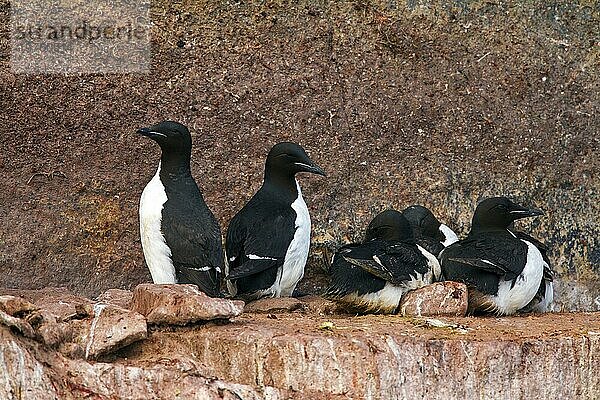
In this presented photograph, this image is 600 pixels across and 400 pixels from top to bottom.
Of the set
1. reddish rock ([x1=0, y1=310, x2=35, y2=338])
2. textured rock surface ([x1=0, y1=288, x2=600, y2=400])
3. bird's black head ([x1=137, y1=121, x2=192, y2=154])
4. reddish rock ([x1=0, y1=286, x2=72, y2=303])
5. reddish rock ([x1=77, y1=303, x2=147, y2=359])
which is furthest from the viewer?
bird's black head ([x1=137, y1=121, x2=192, y2=154])

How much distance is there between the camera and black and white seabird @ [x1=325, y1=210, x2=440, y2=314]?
23.6 ft

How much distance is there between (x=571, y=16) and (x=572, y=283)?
1886 mm

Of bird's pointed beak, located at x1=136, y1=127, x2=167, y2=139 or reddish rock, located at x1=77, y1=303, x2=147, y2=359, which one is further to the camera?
bird's pointed beak, located at x1=136, y1=127, x2=167, y2=139

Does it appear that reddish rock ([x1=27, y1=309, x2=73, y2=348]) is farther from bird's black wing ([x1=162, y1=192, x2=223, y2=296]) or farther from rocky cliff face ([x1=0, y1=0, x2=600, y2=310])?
rocky cliff face ([x1=0, y1=0, x2=600, y2=310])

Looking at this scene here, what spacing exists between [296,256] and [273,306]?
544 mm

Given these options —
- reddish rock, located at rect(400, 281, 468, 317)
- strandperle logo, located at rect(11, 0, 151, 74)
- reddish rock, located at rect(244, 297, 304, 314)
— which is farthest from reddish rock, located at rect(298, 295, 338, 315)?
strandperle logo, located at rect(11, 0, 151, 74)

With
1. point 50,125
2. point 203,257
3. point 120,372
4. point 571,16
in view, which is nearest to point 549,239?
point 571,16

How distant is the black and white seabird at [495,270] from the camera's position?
7.45 meters

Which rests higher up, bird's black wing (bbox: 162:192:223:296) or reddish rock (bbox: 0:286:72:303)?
bird's black wing (bbox: 162:192:223:296)

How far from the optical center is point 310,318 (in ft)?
22.2

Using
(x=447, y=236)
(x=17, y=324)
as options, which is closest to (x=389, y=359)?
(x=17, y=324)

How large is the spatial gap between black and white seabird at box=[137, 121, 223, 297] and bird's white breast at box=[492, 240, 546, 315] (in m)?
1.62

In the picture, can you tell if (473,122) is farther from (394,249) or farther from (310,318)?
(310,318)

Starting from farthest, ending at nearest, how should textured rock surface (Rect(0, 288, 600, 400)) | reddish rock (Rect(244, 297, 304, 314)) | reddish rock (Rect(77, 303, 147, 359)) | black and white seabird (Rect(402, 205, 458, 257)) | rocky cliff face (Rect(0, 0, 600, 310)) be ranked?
rocky cliff face (Rect(0, 0, 600, 310)) < black and white seabird (Rect(402, 205, 458, 257)) < reddish rock (Rect(244, 297, 304, 314)) < reddish rock (Rect(77, 303, 147, 359)) < textured rock surface (Rect(0, 288, 600, 400))
